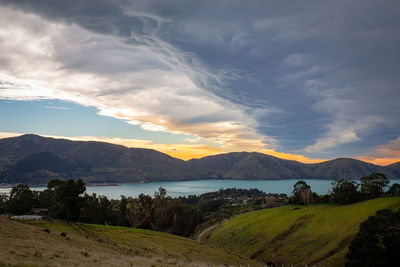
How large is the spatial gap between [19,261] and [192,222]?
118603mm

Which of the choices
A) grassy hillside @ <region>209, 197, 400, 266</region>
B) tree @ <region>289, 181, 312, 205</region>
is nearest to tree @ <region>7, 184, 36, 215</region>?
grassy hillside @ <region>209, 197, 400, 266</region>

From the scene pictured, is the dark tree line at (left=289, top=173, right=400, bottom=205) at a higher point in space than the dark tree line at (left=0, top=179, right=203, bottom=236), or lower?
higher

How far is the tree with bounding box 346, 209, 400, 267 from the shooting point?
4469 centimetres

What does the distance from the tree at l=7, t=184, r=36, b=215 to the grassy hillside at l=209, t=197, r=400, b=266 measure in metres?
72.6

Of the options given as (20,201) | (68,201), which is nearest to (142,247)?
(68,201)

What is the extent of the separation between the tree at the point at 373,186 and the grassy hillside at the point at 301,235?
26.0 m

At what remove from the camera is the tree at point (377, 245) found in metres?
44.7

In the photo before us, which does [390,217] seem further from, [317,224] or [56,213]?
[56,213]

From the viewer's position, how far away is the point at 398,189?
325 feet

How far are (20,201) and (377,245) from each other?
114306 mm

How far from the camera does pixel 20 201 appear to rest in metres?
100

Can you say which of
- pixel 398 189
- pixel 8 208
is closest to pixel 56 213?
pixel 8 208

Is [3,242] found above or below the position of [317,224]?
above

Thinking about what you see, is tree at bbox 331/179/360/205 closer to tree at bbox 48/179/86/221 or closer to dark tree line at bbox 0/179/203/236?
dark tree line at bbox 0/179/203/236
